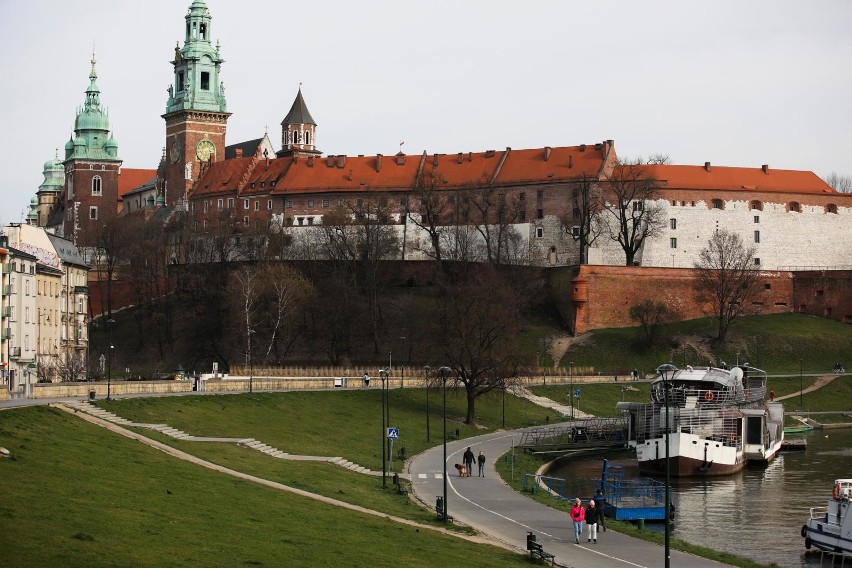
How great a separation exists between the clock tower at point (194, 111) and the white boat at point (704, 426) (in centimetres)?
8967

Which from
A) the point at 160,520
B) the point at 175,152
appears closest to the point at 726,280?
the point at 175,152

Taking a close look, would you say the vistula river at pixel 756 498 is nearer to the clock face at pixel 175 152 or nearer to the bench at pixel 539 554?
the bench at pixel 539 554

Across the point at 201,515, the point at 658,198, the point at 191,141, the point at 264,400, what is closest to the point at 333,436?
the point at 264,400

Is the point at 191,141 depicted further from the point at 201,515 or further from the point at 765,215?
the point at 201,515

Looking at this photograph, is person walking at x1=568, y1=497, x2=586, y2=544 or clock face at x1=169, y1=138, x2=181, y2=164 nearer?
person walking at x1=568, y1=497, x2=586, y2=544

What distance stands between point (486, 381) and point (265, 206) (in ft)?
235

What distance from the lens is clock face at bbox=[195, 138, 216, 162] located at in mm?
159125

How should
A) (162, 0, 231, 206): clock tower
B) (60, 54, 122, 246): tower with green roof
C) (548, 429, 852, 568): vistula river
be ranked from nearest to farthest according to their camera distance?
(548, 429, 852, 568): vistula river, (162, 0, 231, 206): clock tower, (60, 54, 122, 246): tower with green roof

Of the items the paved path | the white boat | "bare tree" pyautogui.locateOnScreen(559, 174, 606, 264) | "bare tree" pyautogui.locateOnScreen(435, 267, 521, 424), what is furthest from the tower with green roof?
the paved path

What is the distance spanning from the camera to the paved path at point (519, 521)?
1586 inches

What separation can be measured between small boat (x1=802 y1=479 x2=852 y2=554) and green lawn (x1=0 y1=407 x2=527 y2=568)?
1234 cm

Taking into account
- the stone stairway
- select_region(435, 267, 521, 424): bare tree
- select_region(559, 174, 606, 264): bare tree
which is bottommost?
the stone stairway

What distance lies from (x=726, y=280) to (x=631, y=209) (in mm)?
15610

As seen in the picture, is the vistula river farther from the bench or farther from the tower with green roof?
the tower with green roof
